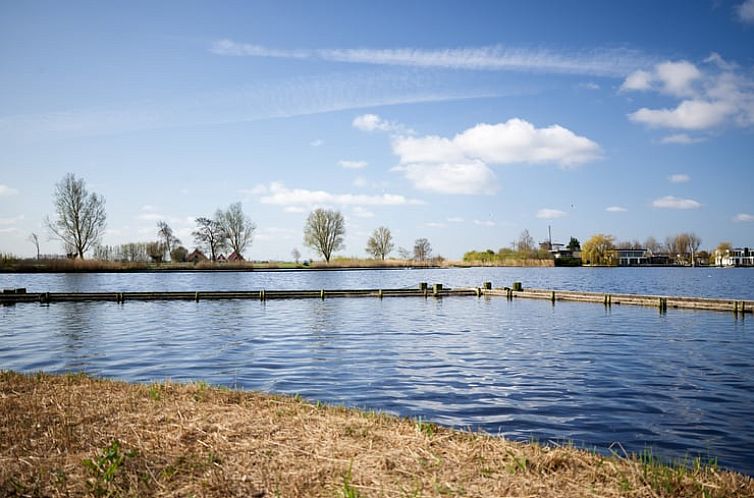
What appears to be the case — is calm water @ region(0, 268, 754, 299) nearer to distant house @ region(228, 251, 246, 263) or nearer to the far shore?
the far shore

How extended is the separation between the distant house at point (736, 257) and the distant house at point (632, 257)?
816 inches

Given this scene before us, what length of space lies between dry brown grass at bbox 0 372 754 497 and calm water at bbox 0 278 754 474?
10.9 ft

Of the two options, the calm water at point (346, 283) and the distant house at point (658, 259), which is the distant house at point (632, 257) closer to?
the distant house at point (658, 259)

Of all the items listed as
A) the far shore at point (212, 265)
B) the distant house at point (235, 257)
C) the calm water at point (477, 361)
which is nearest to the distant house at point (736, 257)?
the far shore at point (212, 265)

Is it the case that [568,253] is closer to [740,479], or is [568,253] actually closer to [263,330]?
[263,330]

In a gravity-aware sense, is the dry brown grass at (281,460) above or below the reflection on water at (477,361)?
above

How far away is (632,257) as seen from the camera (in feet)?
564

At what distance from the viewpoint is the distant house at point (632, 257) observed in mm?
168250

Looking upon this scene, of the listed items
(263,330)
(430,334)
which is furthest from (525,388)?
(263,330)

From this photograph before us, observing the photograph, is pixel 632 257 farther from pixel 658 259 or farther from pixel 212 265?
pixel 212 265

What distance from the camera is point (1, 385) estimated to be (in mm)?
9477

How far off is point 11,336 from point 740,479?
82.0 ft

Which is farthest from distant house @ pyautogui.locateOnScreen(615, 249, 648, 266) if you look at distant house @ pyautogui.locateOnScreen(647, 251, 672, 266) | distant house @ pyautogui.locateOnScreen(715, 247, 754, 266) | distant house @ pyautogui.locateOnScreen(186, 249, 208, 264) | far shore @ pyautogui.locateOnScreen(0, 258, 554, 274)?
distant house @ pyautogui.locateOnScreen(186, 249, 208, 264)

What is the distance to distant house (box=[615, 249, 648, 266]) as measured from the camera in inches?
6624
